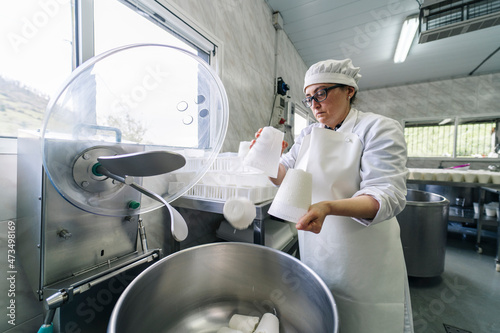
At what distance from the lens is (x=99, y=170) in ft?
1.66

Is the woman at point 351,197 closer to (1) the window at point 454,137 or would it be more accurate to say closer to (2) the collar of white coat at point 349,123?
(2) the collar of white coat at point 349,123

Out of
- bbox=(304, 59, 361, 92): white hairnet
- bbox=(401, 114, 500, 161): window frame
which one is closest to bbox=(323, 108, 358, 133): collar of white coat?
bbox=(304, 59, 361, 92): white hairnet

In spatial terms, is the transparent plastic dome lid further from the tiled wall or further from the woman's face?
the tiled wall

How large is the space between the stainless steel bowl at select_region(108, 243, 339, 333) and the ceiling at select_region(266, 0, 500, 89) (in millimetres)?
2855

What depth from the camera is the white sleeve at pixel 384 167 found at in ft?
2.13

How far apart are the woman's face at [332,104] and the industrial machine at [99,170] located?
17.6 inches

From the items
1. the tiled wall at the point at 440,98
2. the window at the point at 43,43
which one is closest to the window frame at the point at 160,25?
the window at the point at 43,43

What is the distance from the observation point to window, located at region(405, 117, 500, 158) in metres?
4.80

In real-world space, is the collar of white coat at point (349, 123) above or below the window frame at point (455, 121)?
below

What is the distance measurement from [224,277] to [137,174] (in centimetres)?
55

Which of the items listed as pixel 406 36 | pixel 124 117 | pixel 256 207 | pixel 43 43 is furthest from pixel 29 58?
pixel 406 36

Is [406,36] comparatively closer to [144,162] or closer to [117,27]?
[117,27]

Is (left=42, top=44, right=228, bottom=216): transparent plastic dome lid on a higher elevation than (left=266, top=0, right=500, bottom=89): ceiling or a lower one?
lower

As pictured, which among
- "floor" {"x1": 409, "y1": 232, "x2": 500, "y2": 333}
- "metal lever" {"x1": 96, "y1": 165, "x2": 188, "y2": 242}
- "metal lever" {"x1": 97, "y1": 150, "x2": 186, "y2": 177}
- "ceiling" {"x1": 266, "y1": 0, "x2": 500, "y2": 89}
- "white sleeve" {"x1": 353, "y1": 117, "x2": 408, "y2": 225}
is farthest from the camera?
"ceiling" {"x1": 266, "y1": 0, "x2": 500, "y2": 89}
